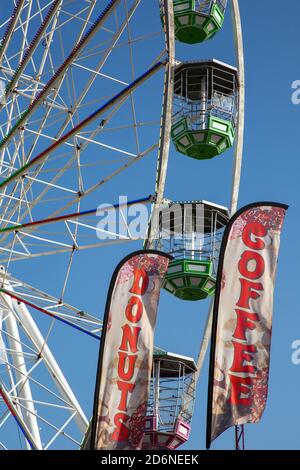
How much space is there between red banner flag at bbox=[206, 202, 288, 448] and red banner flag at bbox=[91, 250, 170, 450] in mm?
1561

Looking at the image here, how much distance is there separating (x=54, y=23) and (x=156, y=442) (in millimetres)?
9352

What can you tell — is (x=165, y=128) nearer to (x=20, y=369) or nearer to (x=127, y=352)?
(x=127, y=352)

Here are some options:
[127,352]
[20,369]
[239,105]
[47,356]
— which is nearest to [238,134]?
[239,105]

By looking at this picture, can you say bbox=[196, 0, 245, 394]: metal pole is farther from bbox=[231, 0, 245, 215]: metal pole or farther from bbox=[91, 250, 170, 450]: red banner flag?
bbox=[91, 250, 170, 450]: red banner flag

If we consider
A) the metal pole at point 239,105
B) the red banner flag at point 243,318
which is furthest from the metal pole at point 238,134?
the red banner flag at point 243,318

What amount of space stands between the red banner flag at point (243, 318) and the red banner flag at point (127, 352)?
1561 millimetres

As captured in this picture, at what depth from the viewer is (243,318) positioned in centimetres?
2350

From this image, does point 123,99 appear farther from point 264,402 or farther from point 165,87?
point 264,402

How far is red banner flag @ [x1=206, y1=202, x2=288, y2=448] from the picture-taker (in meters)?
22.9

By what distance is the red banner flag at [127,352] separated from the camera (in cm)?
2394

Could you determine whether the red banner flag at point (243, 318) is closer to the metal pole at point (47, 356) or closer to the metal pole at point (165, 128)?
the metal pole at point (165, 128)
